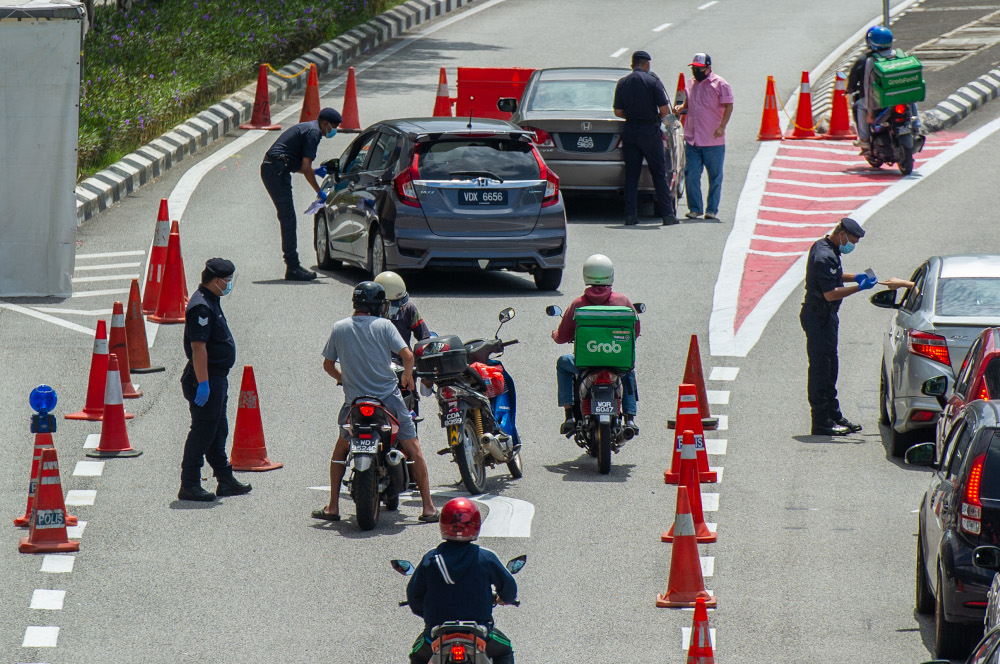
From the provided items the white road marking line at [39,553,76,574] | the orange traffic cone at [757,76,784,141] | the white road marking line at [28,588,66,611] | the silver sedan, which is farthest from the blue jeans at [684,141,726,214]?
the white road marking line at [28,588,66,611]

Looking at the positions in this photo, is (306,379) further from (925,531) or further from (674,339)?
(925,531)

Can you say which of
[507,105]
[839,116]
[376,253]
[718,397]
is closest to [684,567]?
[718,397]

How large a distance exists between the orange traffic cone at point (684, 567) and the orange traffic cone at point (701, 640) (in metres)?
1.83

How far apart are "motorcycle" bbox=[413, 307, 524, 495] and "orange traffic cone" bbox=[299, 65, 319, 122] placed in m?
14.7

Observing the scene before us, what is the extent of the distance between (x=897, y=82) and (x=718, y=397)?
979 centimetres

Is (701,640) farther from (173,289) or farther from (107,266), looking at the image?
(107,266)

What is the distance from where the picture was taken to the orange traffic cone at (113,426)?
1219 cm

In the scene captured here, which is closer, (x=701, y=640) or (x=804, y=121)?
(x=701, y=640)

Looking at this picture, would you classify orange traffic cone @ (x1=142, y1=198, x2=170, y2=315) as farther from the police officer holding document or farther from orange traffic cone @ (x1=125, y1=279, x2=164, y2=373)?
the police officer holding document

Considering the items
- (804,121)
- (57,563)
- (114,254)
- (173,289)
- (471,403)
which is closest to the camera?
(57,563)

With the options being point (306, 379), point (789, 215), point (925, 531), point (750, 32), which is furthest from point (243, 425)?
point (750, 32)

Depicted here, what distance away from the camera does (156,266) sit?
16.5 meters

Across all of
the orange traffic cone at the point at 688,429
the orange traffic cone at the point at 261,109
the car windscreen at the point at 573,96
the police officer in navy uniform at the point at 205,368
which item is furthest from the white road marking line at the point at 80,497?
the orange traffic cone at the point at 261,109

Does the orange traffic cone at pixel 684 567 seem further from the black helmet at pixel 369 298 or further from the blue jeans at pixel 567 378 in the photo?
the blue jeans at pixel 567 378
